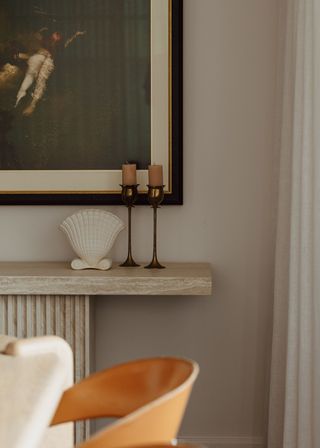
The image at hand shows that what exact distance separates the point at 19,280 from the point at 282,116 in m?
1.18

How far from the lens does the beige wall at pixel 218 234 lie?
333 centimetres

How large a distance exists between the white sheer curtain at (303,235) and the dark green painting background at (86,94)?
663mm

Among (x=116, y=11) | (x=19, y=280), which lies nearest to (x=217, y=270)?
(x=19, y=280)

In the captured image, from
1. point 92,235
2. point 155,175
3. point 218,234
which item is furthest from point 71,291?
point 218,234

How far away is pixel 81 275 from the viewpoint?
3.07m

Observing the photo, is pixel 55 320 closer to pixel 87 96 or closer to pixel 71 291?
pixel 71 291

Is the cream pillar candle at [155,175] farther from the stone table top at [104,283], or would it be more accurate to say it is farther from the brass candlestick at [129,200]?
the stone table top at [104,283]

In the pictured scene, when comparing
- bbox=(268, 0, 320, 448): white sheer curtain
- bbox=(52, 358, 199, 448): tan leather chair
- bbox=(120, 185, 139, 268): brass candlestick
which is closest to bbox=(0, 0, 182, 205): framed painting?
bbox=(120, 185, 139, 268): brass candlestick

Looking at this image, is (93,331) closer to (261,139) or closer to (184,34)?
(261,139)

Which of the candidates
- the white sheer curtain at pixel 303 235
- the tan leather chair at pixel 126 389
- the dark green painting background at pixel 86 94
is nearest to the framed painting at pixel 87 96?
the dark green painting background at pixel 86 94

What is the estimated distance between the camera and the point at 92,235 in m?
3.22

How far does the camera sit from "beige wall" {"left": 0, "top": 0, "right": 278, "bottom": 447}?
333 centimetres

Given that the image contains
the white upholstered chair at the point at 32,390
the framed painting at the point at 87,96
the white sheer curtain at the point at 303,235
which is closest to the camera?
the white upholstered chair at the point at 32,390

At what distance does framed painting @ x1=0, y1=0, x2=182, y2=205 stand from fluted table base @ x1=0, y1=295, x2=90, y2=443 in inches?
18.5
